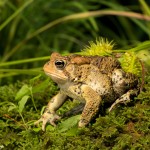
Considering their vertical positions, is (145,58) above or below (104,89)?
A: above

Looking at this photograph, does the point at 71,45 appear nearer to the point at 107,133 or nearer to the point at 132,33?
the point at 132,33

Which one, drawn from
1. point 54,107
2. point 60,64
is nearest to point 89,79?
point 60,64

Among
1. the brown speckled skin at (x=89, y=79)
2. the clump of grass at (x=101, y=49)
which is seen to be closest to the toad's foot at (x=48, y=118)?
the brown speckled skin at (x=89, y=79)

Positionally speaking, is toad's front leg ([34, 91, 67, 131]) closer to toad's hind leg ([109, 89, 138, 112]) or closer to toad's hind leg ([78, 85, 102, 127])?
toad's hind leg ([78, 85, 102, 127])

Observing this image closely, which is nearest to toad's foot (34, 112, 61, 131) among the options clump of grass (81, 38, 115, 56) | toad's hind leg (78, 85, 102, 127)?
toad's hind leg (78, 85, 102, 127)

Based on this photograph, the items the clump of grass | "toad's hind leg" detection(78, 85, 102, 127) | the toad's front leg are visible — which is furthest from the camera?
the clump of grass

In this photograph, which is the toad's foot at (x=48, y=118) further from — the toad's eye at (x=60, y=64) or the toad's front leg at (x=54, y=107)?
the toad's eye at (x=60, y=64)

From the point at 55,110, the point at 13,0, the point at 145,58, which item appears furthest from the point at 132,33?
the point at 55,110

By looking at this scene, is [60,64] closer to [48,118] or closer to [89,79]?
[89,79]
